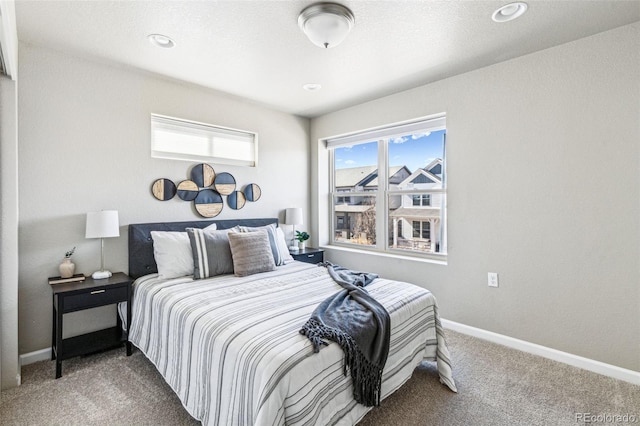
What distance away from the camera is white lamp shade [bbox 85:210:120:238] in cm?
247

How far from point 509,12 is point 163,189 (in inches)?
126

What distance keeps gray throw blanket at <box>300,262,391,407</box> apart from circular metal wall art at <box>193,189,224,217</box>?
2016 millimetres

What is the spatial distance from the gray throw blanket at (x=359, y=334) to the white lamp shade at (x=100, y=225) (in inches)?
74.6

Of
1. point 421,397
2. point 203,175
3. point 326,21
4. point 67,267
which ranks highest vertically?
point 326,21

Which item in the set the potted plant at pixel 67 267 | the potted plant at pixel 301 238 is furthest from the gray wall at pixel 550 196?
the potted plant at pixel 67 267

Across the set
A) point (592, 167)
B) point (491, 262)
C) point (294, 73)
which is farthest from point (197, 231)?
point (592, 167)

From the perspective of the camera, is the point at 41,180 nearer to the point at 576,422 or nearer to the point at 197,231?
the point at 197,231

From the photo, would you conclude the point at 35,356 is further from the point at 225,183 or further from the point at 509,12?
the point at 509,12

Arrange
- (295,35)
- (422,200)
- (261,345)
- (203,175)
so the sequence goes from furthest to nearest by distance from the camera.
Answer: (422,200), (203,175), (295,35), (261,345)

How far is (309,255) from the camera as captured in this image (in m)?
3.94

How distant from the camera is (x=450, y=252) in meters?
3.13

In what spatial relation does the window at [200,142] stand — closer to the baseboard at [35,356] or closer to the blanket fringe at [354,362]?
the baseboard at [35,356]

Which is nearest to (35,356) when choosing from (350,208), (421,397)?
(421,397)

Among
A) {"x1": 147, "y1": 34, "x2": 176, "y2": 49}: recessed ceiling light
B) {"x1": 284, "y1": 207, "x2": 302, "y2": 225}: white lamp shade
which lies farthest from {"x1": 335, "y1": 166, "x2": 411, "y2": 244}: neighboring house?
{"x1": 147, "y1": 34, "x2": 176, "y2": 49}: recessed ceiling light
